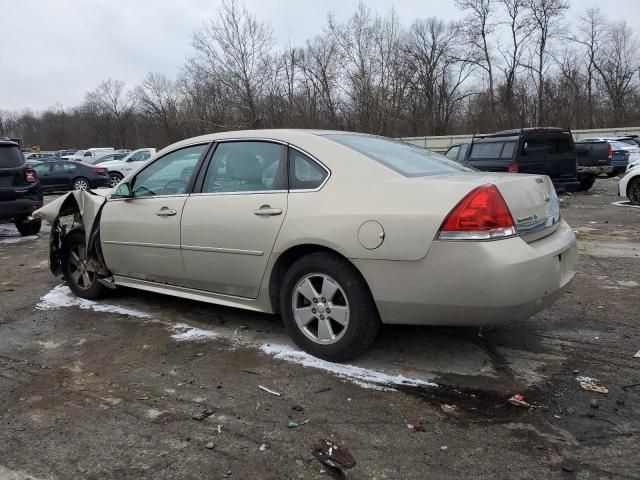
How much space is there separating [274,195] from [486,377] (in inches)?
72.6

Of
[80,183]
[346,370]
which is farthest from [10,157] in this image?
[80,183]

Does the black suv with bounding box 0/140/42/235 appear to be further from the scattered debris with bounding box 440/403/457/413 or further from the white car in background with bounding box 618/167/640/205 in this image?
the white car in background with bounding box 618/167/640/205

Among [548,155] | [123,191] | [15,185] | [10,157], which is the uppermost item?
[10,157]

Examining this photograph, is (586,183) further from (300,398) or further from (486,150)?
(300,398)

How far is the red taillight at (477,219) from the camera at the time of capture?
9.63ft

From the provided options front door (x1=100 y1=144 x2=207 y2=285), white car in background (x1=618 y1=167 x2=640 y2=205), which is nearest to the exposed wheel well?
front door (x1=100 y1=144 x2=207 y2=285)

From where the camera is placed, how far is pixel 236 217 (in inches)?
149

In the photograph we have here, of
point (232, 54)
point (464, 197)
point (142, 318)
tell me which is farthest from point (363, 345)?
point (232, 54)

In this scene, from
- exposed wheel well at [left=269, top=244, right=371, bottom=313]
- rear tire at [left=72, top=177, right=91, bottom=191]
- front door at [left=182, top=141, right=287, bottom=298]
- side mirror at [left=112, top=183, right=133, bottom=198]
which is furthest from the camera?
rear tire at [left=72, top=177, right=91, bottom=191]

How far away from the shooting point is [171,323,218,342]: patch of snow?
413 cm

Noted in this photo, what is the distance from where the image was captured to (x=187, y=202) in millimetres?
4180

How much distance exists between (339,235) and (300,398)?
1.01 metres

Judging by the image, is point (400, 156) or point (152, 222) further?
point (152, 222)

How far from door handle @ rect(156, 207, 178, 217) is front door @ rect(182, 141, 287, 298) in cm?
17
